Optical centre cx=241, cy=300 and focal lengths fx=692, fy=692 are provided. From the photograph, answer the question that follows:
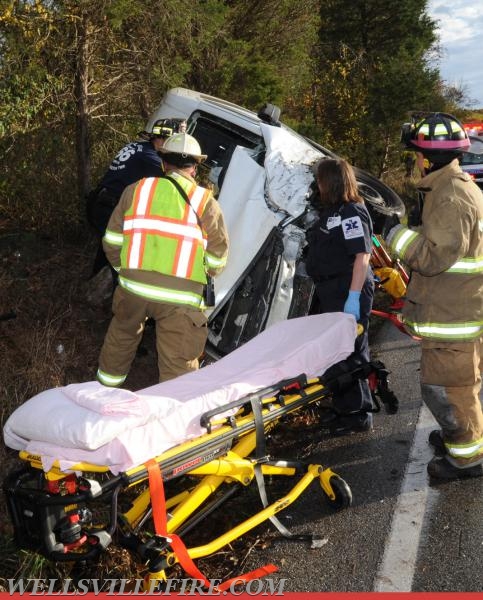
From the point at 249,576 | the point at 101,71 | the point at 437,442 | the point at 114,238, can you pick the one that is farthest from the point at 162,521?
the point at 101,71

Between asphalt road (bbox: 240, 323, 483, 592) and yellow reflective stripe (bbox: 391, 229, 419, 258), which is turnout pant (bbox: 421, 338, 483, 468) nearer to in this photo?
asphalt road (bbox: 240, 323, 483, 592)

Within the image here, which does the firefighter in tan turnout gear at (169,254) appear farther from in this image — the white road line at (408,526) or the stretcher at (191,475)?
the white road line at (408,526)

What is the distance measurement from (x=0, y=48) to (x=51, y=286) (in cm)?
192

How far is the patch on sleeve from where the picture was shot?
4.25 m

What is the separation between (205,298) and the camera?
4070mm

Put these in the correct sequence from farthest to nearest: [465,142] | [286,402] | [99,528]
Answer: [465,142] → [286,402] → [99,528]

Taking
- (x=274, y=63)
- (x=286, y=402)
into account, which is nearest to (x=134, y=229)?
(x=286, y=402)

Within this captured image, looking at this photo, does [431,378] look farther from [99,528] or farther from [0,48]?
[0,48]

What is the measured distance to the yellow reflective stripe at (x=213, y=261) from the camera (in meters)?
4.04

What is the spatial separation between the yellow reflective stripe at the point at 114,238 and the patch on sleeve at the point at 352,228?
4.49 feet

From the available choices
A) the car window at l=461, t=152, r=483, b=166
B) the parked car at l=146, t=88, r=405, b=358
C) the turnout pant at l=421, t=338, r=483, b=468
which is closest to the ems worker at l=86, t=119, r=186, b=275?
the parked car at l=146, t=88, r=405, b=358

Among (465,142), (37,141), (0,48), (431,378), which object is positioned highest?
(0,48)

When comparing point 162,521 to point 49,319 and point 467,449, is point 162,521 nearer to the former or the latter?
point 467,449

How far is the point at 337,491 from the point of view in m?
3.59
